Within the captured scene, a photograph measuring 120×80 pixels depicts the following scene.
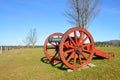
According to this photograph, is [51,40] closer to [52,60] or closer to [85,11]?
[52,60]

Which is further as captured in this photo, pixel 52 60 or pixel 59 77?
pixel 52 60

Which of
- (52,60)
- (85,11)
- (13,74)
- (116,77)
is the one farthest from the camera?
(85,11)

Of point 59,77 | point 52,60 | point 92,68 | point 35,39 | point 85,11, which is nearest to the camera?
point 59,77

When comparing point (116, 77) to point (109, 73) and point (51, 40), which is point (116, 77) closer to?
point (109, 73)

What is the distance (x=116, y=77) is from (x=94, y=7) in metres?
23.9

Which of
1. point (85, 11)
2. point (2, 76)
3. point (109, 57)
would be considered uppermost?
point (85, 11)

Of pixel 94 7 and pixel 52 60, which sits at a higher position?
pixel 94 7

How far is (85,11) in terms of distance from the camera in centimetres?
3234

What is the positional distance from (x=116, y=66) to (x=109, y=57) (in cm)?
244

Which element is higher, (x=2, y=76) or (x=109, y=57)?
(x=109, y=57)

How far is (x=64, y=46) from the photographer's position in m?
12.8

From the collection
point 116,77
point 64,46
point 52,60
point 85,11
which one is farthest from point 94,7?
point 116,77

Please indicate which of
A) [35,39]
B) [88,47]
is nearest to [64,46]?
[88,47]

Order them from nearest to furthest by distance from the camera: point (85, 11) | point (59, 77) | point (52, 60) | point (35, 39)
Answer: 1. point (59, 77)
2. point (52, 60)
3. point (85, 11)
4. point (35, 39)
